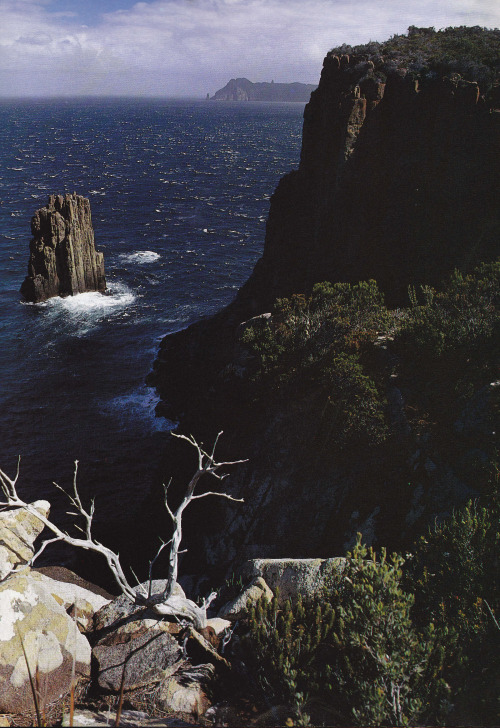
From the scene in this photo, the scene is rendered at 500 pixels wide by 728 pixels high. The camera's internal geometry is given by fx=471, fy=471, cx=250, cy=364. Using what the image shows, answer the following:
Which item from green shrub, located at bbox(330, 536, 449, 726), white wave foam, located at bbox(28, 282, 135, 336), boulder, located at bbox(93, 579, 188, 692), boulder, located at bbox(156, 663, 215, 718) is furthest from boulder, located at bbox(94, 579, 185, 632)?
white wave foam, located at bbox(28, 282, 135, 336)

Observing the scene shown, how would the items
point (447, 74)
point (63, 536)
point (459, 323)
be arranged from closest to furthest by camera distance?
point (63, 536) < point (459, 323) < point (447, 74)

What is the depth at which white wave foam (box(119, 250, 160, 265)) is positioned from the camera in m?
71.8

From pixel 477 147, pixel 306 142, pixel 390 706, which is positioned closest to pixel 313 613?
pixel 390 706

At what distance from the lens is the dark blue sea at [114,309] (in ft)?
121

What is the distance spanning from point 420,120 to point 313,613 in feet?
122

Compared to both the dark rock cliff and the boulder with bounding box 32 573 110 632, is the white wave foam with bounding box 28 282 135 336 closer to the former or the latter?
the dark rock cliff

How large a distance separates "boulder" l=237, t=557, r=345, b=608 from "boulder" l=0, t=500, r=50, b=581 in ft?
18.9

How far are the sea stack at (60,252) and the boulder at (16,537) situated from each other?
50034 millimetres

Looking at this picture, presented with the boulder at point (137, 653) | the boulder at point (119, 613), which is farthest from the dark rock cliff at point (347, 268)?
the boulder at point (137, 653)

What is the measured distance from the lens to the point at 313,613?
1000 cm

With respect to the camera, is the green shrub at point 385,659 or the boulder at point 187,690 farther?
the boulder at point 187,690

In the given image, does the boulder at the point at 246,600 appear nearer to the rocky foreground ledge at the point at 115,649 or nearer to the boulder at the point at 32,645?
the rocky foreground ledge at the point at 115,649

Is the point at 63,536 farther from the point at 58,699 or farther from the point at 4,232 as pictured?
the point at 4,232

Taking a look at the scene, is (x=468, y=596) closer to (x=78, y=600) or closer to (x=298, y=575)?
(x=298, y=575)
